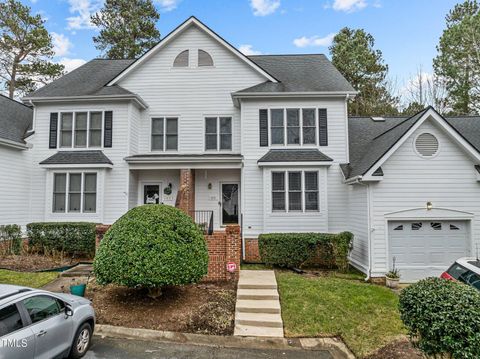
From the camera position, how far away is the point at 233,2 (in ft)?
57.5

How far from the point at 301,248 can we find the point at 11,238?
11.1 meters

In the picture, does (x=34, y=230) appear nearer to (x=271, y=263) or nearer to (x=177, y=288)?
(x=177, y=288)

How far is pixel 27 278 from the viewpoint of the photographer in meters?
8.63

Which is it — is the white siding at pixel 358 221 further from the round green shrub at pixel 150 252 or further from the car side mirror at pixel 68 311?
the car side mirror at pixel 68 311

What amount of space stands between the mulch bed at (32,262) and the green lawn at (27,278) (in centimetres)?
51

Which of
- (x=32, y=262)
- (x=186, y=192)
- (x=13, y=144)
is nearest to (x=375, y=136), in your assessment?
(x=186, y=192)

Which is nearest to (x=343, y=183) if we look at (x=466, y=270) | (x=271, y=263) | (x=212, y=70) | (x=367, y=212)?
(x=367, y=212)

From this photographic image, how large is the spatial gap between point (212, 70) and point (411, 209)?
10.1m

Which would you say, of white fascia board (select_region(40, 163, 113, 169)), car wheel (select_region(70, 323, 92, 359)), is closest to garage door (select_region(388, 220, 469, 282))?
car wheel (select_region(70, 323, 92, 359))

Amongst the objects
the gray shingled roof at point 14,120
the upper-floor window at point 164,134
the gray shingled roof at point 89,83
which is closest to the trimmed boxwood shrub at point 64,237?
the gray shingled roof at point 14,120

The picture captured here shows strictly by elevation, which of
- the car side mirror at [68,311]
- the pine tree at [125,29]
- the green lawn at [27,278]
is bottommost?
the green lawn at [27,278]

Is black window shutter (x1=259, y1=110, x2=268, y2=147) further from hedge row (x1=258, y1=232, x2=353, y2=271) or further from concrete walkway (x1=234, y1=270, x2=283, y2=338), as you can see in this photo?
concrete walkway (x1=234, y1=270, x2=283, y2=338)

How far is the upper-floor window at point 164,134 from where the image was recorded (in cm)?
1384

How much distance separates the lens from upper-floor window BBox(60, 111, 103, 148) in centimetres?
1305
